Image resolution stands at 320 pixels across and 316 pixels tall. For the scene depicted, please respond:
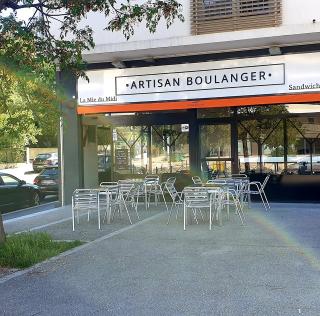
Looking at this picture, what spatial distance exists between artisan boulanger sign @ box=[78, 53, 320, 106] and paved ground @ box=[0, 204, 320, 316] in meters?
4.11

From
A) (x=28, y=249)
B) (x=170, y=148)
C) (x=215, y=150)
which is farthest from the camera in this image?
(x=170, y=148)

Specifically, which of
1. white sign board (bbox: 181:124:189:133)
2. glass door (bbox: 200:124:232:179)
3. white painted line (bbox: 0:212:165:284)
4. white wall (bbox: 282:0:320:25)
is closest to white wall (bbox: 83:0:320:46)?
white wall (bbox: 282:0:320:25)

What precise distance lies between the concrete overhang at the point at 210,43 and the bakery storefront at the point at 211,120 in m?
0.35

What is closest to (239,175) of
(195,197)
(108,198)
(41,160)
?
(195,197)

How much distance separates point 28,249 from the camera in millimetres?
7164

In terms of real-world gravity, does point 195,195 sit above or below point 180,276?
above

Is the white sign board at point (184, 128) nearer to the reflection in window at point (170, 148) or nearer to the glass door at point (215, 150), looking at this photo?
the reflection in window at point (170, 148)

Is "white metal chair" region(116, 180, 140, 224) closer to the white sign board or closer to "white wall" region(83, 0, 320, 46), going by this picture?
the white sign board

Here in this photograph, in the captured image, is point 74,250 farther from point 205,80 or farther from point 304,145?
point 304,145

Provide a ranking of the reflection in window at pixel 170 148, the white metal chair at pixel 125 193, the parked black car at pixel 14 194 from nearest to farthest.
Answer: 1. the white metal chair at pixel 125 193
2. the reflection in window at pixel 170 148
3. the parked black car at pixel 14 194

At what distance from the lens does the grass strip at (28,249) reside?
6.83m

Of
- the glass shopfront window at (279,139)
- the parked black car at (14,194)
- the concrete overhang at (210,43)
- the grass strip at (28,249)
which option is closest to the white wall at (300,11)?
the concrete overhang at (210,43)

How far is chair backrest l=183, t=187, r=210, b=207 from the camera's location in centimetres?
937

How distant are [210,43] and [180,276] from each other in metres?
7.19
